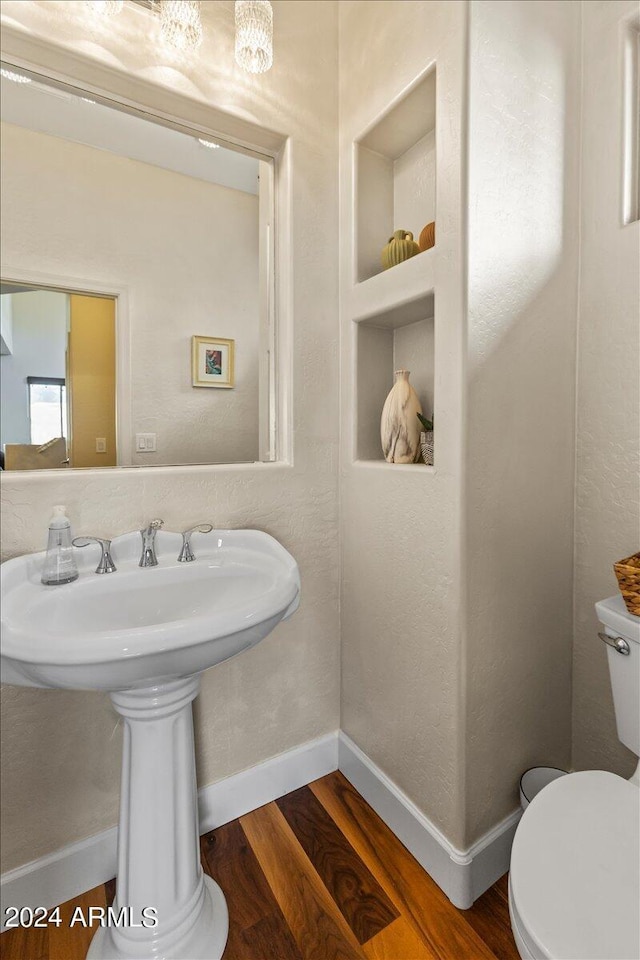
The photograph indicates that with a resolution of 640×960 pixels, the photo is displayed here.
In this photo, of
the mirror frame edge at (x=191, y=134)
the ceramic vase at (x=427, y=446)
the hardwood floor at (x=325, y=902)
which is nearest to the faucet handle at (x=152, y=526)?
the mirror frame edge at (x=191, y=134)

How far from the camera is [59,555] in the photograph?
924 millimetres

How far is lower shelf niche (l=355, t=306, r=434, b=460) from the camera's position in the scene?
4.29 feet

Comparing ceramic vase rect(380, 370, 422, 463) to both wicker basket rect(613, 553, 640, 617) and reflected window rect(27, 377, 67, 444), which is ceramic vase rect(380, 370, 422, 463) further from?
reflected window rect(27, 377, 67, 444)

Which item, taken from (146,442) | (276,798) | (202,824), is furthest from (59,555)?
(276,798)

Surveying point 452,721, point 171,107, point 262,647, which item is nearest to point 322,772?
point 262,647

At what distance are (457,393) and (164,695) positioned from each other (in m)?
0.87

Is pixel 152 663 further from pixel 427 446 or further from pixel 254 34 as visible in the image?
pixel 254 34

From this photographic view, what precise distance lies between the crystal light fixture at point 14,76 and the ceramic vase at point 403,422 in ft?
3.65

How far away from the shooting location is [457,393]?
3.20 ft

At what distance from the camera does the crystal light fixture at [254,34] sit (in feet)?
3.58

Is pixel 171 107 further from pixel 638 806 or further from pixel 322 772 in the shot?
pixel 322 772

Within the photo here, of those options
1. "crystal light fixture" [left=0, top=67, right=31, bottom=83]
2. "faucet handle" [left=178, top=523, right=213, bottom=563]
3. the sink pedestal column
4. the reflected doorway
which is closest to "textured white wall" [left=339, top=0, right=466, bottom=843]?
"faucet handle" [left=178, top=523, right=213, bottom=563]

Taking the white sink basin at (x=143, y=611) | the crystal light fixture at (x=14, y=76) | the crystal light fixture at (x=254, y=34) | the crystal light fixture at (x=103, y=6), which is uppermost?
the crystal light fixture at (x=254, y=34)

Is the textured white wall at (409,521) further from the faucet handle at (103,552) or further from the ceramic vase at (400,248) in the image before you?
the faucet handle at (103,552)
